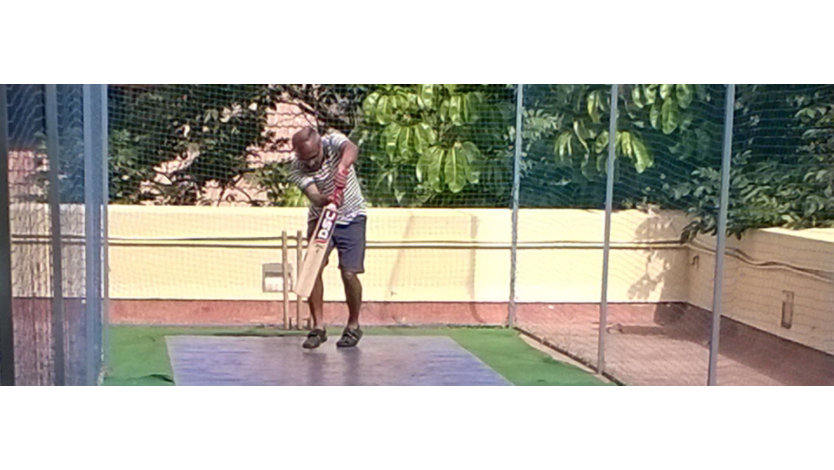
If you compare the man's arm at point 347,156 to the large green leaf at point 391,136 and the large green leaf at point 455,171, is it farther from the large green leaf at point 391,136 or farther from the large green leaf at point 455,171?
the large green leaf at point 455,171

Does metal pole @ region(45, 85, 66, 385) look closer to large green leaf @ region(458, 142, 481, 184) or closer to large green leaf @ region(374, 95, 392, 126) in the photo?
large green leaf @ region(374, 95, 392, 126)

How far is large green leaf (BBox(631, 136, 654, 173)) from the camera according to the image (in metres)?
6.11

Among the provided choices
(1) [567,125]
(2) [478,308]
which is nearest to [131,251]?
(2) [478,308]

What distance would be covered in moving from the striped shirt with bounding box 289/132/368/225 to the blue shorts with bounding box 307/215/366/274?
0.04 metres

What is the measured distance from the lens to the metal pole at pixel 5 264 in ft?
8.68

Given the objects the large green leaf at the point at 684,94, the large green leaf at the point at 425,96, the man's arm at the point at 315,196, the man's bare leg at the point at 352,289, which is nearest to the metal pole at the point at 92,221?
the man's arm at the point at 315,196

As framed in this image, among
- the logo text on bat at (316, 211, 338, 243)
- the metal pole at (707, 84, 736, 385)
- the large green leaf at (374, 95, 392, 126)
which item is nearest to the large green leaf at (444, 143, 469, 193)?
the large green leaf at (374, 95, 392, 126)

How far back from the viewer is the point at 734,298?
19.9ft

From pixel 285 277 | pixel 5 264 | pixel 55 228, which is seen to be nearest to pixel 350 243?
pixel 285 277

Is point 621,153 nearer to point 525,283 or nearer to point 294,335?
point 525,283

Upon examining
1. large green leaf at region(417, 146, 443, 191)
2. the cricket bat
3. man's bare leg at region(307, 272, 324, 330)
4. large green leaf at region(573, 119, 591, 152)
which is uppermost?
large green leaf at region(573, 119, 591, 152)

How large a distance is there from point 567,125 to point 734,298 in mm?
1777

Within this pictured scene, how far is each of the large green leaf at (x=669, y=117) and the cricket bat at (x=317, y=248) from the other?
6.78 feet
